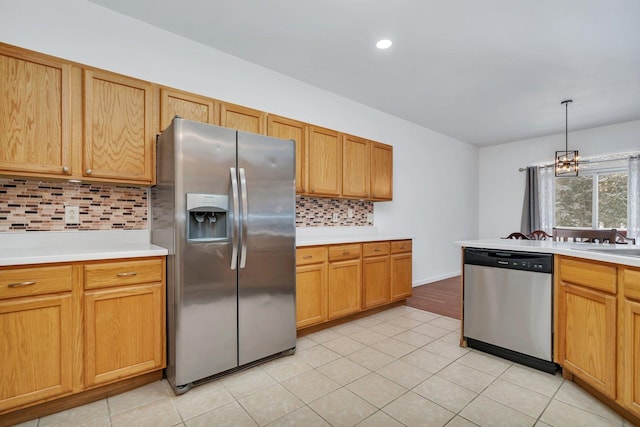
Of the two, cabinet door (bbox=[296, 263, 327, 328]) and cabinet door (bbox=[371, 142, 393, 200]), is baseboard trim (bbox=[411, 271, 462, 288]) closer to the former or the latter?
cabinet door (bbox=[371, 142, 393, 200])

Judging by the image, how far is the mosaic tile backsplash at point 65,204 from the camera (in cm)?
203

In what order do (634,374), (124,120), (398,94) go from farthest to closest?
(398,94) → (124,120) → (634,374)

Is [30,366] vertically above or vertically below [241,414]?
above

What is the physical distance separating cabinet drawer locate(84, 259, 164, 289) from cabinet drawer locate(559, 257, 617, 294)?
274 cm

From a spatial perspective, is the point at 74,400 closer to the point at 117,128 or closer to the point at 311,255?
the point at 117,128

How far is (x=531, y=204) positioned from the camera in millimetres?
5699

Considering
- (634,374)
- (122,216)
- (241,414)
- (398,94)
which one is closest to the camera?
(634,374)

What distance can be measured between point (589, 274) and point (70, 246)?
3423mm

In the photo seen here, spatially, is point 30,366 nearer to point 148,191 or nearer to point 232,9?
point 148,191

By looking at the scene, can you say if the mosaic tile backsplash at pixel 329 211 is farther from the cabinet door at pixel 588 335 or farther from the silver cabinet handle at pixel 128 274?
the cabinet door at pixel 588 335

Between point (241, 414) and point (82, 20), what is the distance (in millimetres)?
2870

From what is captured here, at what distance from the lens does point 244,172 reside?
2262 millimetres

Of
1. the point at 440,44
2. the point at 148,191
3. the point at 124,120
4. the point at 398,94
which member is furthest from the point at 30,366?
the point at 398,94

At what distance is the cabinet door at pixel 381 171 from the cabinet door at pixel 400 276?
0.82 metres
